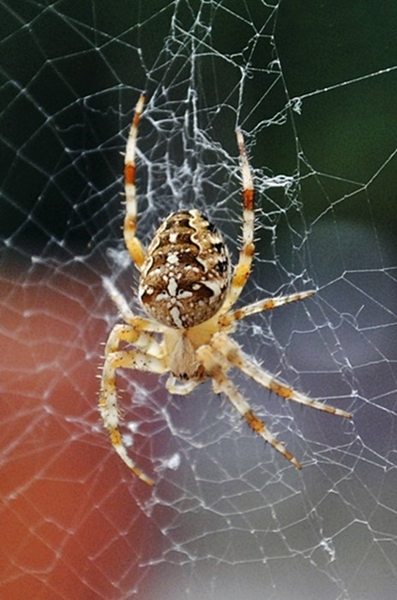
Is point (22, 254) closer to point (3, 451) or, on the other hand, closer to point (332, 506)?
point (3, 451)

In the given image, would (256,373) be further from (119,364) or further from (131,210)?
(131,210)

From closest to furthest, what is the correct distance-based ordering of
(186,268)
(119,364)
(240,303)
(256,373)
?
1. (186,268)
2. (256,373)
3. (119,364)
4. (240,303)

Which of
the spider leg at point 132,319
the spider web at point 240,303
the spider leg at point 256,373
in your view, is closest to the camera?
the spider leg at point 256,373

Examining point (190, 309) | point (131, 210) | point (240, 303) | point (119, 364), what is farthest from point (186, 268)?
point (240, 303)

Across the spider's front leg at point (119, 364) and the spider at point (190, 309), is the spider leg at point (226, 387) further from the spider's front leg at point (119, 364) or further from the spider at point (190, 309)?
the spider's front leg at point (119, 364)

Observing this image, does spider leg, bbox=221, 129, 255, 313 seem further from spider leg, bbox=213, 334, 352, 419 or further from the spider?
spider leg, bbox=213, 334, 352, 419

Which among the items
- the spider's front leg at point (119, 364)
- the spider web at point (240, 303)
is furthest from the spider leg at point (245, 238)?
the spider web at point (240, 303)

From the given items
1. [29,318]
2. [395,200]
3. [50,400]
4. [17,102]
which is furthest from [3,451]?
[395,200]
